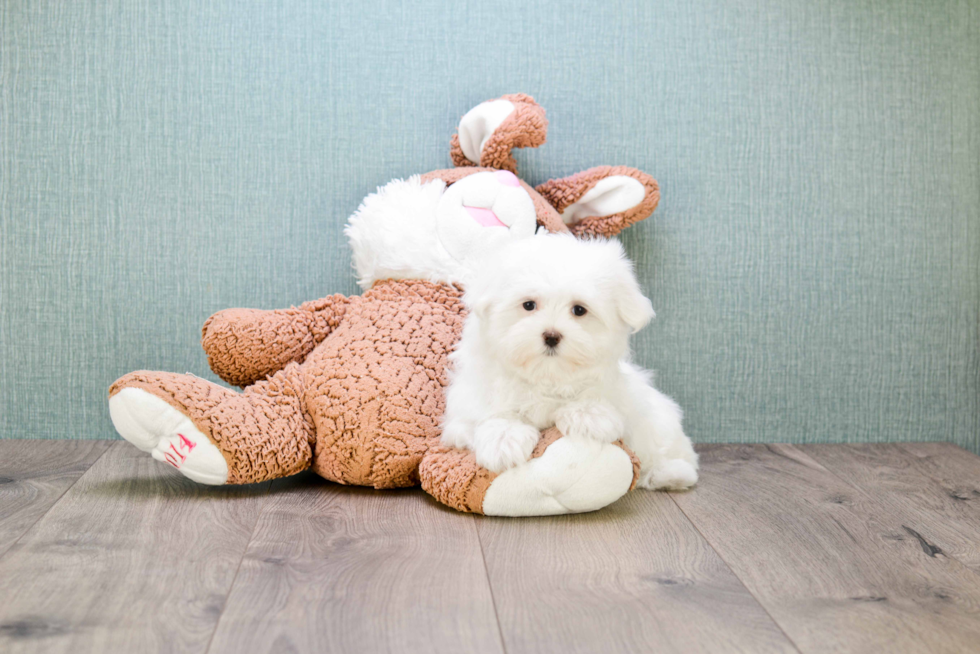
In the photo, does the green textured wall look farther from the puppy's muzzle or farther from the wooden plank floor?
the puppy's muzzle

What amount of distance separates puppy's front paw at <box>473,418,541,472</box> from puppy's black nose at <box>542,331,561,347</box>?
0.16 metres

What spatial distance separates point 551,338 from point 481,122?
644mm

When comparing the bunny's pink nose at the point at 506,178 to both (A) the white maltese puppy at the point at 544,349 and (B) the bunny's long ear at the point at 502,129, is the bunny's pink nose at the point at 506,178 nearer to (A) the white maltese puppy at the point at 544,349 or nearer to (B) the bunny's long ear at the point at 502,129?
(B) the bunny's long ear at the point at 502,129

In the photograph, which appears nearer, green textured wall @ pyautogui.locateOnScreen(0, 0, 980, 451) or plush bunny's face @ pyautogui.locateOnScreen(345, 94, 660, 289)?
plush bunny's face @ pyautogui.locateOnScreen(345, 94, 660, 289)

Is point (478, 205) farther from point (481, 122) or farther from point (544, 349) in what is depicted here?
point (544, 349)

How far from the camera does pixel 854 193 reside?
1951mm

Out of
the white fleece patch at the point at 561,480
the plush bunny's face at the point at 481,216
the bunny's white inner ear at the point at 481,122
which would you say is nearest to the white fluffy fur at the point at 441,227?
the plush bunny's face at the point at 481,216

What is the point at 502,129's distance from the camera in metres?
1.69

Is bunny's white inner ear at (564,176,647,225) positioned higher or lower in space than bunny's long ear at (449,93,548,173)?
lower

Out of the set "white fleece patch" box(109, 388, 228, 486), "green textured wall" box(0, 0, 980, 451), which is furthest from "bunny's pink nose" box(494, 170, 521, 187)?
"white fleece patch" box(109, 388, 228, 486)

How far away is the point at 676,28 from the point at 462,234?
748mm

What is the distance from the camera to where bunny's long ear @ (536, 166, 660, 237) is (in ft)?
5.79

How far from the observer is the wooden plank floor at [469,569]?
3.14ft

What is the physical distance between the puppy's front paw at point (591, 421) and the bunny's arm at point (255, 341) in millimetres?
578
